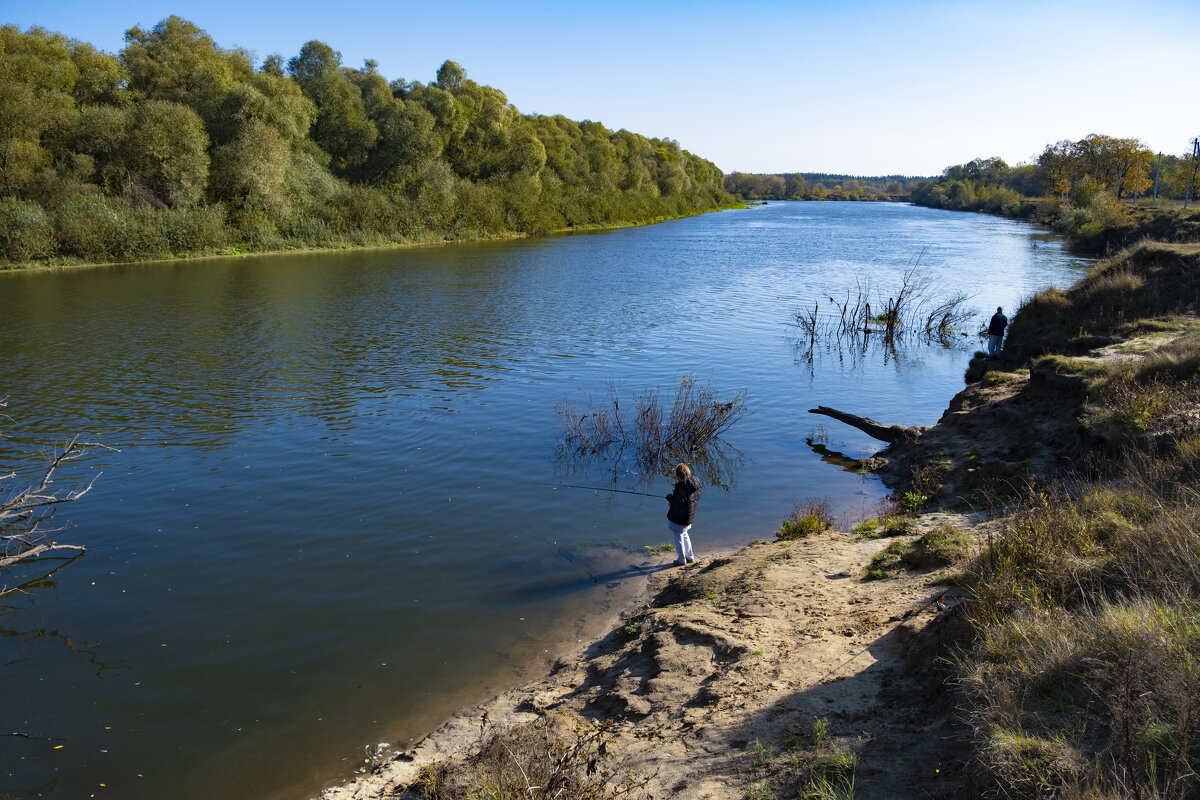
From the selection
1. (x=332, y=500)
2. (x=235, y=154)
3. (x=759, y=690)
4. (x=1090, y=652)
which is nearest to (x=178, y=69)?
(x=235, y=154)

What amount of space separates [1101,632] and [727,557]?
18.6 ft

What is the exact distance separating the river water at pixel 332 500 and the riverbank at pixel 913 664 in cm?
131

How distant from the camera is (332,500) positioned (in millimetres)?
12930

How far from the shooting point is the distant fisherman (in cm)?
2183

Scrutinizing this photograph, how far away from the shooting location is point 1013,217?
108750 millimetres

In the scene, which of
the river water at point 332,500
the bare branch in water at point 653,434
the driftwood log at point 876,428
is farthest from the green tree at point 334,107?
the driftwood log at point 876,428

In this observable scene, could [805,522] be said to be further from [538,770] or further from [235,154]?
[235,154]

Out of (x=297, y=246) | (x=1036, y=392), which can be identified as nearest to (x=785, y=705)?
(x=1036, y=392)

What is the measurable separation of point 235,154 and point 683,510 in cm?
4955

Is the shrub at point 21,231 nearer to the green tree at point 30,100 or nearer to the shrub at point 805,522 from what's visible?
the green tree at point 30,100

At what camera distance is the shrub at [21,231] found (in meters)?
39.3

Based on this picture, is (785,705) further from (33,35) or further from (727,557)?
(33,35)

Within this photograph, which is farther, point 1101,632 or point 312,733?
point 312,733

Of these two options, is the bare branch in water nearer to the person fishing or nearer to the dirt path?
the person fishing
